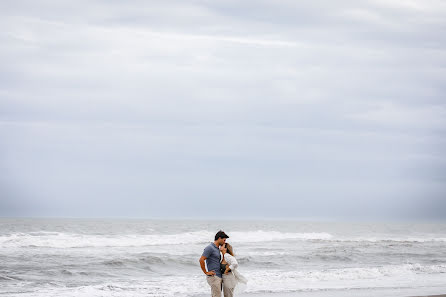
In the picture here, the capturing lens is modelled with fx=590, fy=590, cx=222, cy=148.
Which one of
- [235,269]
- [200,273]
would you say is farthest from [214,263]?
[200,273]

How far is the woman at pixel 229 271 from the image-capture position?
10016 millimetres

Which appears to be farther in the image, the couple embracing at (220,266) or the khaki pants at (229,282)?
the khaki pants at (229,282)

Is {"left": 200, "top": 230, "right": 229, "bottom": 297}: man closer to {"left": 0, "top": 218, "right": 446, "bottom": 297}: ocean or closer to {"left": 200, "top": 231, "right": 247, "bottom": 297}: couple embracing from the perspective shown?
{"left": 200, "top": 231, "right": 247, "bottom": 297}: couple embracing

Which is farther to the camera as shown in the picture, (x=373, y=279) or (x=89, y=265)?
(x=89, y=265)

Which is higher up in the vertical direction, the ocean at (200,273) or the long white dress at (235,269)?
the long white dress at (235,269)

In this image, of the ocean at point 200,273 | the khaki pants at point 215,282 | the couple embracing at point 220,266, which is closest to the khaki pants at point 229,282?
the couple embracing at point 220,266

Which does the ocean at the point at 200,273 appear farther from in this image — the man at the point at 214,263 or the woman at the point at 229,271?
the man at the point at 214,263

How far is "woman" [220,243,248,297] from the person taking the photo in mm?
10016

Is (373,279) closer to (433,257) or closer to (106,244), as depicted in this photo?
(433,257)

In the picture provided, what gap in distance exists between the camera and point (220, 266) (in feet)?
33.1

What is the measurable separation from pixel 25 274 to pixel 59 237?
17.7 m

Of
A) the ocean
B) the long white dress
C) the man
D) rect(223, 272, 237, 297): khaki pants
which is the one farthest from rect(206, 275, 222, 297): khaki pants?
the ocean

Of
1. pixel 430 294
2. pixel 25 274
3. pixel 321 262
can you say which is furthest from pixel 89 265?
pixel 430 294

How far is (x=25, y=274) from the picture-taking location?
19312mm
